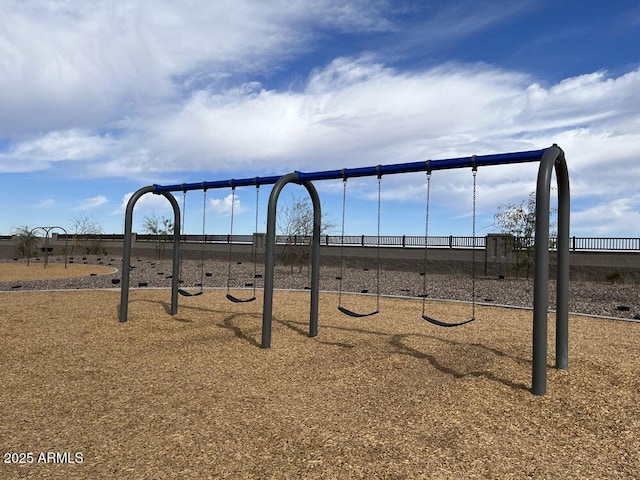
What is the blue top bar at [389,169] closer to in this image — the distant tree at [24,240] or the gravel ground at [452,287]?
the gravel ground at [452,287]

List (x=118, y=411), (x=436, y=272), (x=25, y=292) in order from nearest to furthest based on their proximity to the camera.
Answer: (x=118, y=411), (x=25, y=292), (x=436, y=272)

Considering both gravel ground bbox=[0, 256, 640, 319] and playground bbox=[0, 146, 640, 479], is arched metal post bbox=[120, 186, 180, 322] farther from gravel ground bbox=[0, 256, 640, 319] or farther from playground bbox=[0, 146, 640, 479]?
gravel ground bbox=[0, 256, 640, 319]

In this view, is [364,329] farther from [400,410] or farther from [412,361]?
[400,410]

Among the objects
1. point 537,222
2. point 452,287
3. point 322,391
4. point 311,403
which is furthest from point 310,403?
point 452,287

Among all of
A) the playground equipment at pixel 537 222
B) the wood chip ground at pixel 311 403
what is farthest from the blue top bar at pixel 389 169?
the wood chip ground at pixel 311 403

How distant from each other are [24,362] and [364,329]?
193 inches

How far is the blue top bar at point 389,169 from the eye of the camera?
559 cm

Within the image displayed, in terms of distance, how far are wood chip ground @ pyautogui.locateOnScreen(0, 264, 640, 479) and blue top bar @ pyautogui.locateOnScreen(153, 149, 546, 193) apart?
2.41 metres

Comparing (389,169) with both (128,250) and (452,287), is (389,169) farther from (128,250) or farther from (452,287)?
(452,287)

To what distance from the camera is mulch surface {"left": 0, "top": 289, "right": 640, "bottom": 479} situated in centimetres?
344

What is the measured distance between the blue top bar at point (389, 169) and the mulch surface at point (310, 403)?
2409 millimetres

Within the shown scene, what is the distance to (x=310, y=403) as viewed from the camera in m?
4.58

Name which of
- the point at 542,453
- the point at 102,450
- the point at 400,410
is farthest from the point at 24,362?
the point at 542,453

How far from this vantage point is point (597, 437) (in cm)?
399
